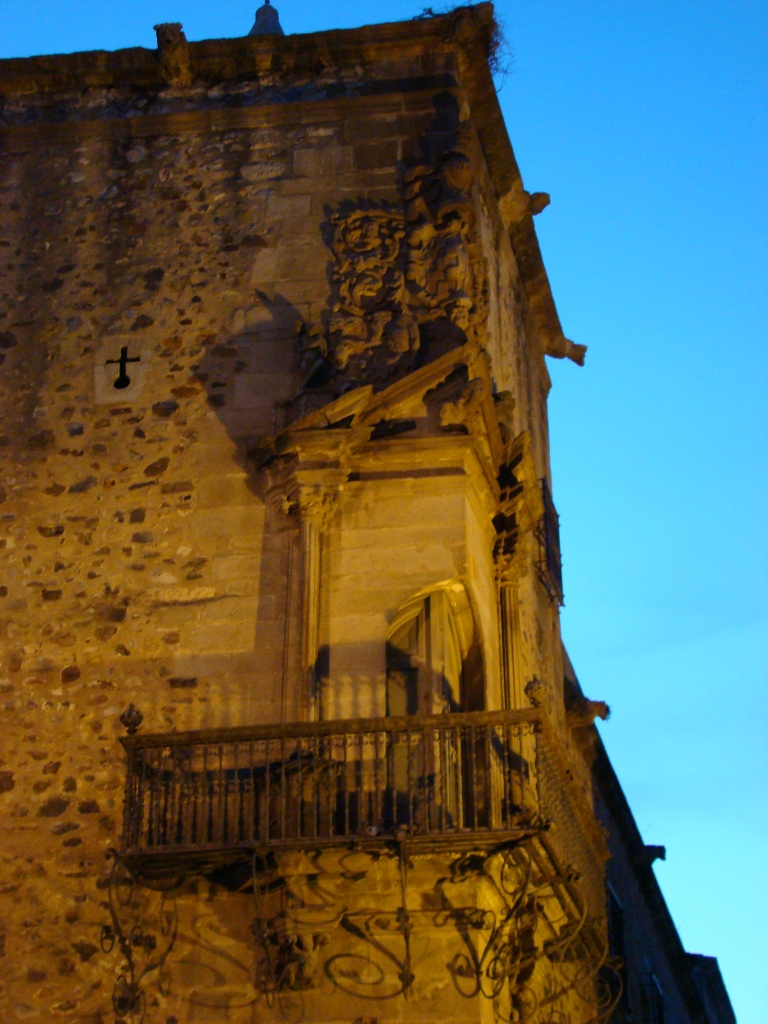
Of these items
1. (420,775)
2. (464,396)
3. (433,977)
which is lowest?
(433,977)

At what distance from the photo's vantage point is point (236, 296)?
1457 cm

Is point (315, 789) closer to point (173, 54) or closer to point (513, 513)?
point (513, 513)

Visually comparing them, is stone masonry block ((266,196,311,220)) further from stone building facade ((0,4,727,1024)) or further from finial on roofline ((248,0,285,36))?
finial on roofline ((248,0,285,36))

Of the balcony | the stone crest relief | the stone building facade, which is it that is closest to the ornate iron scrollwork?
the stone building facade

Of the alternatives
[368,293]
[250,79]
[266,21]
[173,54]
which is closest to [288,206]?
[368,293]

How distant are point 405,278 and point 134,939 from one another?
5.15m

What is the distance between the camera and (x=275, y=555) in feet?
44.1

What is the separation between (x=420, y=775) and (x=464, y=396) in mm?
2815

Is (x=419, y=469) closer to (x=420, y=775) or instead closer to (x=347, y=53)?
(x=420, y=775)

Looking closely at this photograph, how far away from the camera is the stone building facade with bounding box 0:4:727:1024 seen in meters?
11.9

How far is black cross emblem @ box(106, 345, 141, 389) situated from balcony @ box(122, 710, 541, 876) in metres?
3.12

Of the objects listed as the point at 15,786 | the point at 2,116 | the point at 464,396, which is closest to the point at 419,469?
the point at 464,396

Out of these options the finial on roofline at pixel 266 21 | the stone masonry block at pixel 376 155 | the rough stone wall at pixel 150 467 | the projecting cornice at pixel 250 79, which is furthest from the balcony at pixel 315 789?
the finial on roofline at pixel 266 21

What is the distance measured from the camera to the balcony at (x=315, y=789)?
11.7 meters
